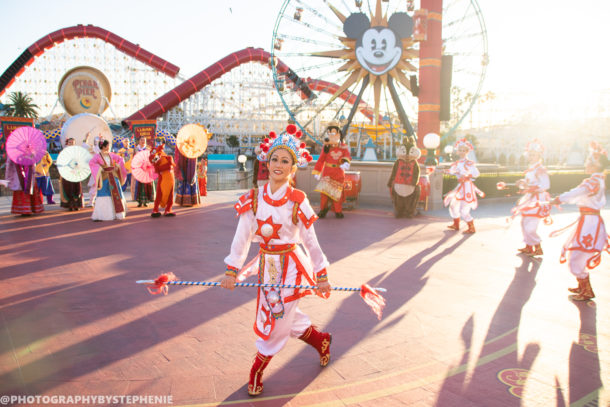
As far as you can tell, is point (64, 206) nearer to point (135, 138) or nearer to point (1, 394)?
point (135, 138)

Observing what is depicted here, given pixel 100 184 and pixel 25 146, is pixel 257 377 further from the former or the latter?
pixel 25 146

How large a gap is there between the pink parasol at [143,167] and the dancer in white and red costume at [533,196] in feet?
26.1

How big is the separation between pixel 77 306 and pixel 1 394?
5.36ft

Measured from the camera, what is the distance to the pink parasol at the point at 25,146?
945cm

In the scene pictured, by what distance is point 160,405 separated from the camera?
2660mm

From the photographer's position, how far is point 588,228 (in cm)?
453

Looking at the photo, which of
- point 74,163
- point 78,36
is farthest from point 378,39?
point 78,36

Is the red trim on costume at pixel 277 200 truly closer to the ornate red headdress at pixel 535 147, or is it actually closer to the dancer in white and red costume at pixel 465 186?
the ornate red headdress at pixel 535 147

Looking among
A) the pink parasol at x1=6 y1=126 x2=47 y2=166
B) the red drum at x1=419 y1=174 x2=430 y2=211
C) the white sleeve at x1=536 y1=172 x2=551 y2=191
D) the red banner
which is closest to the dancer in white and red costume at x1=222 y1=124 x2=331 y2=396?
the white sleeve at x1=536 y1=172 x2=551 y2=191

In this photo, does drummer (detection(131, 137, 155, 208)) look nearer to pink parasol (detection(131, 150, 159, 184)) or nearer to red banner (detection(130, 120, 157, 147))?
pink parasol (detection(131, 150, 159, 184))

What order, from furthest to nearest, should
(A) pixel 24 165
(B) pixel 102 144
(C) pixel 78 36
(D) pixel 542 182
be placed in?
(C) pixel 78 36 → (A) pixel 24 165 → (B) pixel 102 144 → (D) pixel 542 182

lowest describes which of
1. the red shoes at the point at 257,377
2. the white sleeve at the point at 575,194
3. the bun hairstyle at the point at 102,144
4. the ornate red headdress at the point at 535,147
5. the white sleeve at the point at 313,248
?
the red shoes at the point at 257,377

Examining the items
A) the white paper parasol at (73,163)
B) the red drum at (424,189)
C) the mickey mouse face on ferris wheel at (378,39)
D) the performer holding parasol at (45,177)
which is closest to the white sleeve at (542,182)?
the red drum at (424,189)

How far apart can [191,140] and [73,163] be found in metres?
2.71
